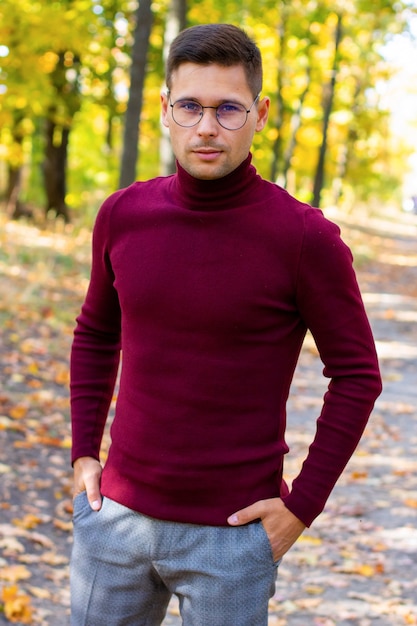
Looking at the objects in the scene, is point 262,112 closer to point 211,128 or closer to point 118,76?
point 211,128

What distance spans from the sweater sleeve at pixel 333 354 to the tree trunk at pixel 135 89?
343 inches

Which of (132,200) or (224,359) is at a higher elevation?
(132,200)

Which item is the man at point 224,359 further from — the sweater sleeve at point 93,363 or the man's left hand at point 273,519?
the sweater sleeve at point 93,363

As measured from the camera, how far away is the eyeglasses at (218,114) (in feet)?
7.13

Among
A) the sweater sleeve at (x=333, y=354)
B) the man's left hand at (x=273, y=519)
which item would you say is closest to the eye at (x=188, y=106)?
the sweater sleeve at (x=333, y=354)

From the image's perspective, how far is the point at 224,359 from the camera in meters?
2.14

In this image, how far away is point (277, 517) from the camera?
2.15 meters

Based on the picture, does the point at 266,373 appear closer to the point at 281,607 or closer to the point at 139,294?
the point at 139,294

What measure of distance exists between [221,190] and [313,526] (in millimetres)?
4106

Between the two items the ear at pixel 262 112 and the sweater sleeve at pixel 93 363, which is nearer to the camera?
the ear at pixel 262 112

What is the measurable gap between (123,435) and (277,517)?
429mm

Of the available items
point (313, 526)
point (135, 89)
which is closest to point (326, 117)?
point (135, 89)

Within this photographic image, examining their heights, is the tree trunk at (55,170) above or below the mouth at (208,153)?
below

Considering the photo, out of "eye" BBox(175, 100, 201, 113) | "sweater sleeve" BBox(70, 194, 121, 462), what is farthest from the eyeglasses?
"sweater sleeve" BBox(70, 194, 121, 462)
